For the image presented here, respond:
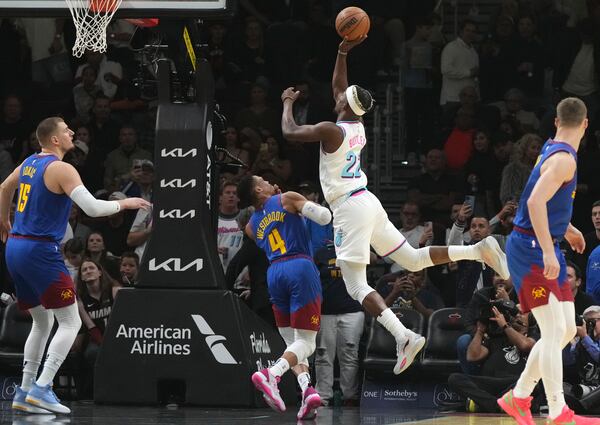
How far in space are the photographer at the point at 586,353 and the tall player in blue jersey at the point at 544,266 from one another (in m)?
3.13

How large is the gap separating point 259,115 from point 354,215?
6483 millimetres

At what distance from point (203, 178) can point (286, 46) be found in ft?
19.5

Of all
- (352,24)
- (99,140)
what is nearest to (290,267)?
(352,24)

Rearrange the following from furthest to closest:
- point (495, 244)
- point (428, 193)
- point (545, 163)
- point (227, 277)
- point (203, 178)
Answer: point (428, 193) → point (227, 277) → point (203, 178) → point (495, 244) → point (545, 163)

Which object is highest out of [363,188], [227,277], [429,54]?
[429,54]

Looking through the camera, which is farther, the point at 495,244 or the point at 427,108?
the point at 427,108

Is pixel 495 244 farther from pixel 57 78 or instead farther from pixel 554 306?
pixel 57 78

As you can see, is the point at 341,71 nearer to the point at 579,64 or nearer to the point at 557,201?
the point at 557,201

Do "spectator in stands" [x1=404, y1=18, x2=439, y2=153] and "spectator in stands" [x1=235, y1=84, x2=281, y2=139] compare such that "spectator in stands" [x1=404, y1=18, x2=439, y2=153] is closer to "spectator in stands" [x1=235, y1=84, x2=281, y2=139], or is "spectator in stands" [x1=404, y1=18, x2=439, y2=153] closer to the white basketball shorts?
"spectator in stands" [x1=235, y1=84, x2=281, y2=139]

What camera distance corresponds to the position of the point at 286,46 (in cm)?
1761

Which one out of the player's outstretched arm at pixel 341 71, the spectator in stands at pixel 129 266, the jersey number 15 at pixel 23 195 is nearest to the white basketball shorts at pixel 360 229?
the player's outstretched arm at pixel 341 71

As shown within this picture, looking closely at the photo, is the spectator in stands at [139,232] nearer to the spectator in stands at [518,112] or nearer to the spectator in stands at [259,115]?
the spectator in stands at [259,115]

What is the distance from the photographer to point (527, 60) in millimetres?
17266

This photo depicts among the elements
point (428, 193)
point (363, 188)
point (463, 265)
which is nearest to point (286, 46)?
point (428, 193)
